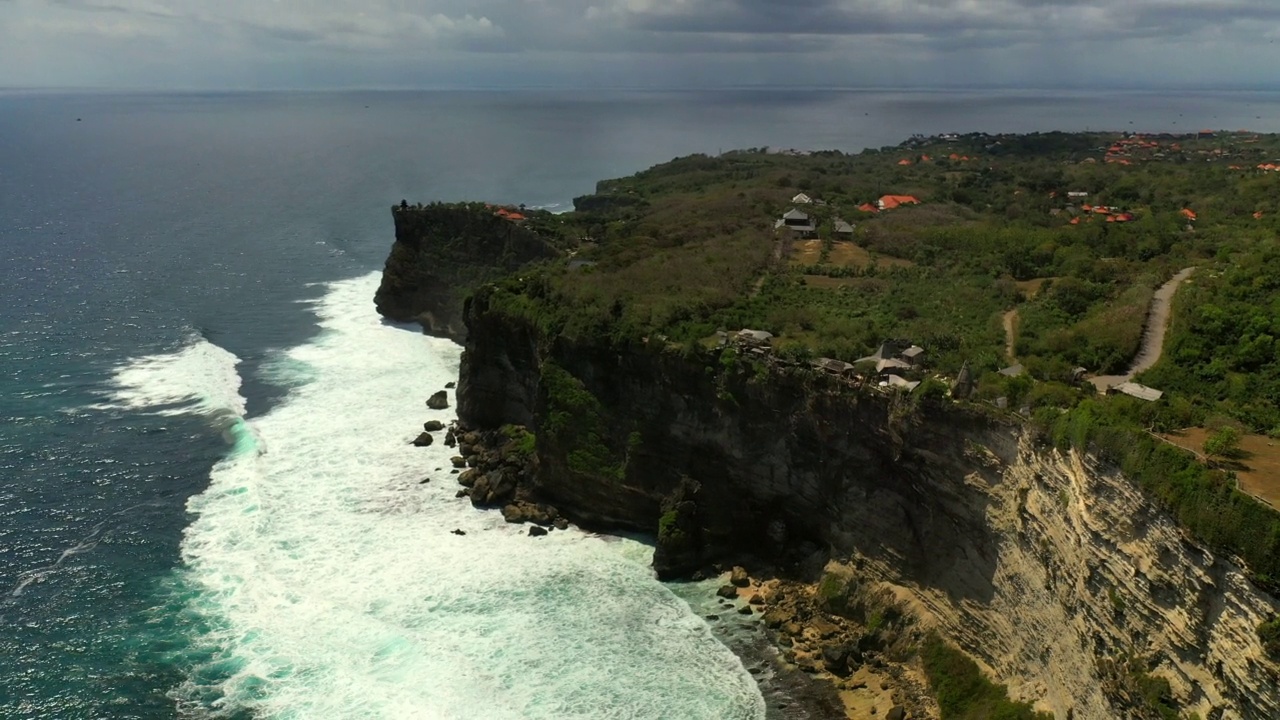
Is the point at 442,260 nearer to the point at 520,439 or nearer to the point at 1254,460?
the point at 520,439

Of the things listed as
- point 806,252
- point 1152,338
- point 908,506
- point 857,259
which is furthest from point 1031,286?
point 908,506

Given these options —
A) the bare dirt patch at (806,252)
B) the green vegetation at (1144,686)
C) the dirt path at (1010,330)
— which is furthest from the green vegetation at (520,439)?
the green vegetation at (1144,686)

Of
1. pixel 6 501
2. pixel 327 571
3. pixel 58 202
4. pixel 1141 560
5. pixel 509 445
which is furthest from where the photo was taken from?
pixel 58 202

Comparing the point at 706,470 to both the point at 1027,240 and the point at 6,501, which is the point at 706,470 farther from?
the point at 6,501

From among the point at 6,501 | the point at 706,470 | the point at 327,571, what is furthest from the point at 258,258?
the point at 706,470

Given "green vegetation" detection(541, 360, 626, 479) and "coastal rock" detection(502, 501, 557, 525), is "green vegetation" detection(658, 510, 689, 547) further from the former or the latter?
"coastal rock" detection(502, 501, 557, 525)
